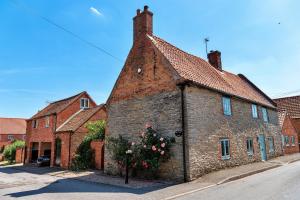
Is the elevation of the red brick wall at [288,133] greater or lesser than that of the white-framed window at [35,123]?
lesser

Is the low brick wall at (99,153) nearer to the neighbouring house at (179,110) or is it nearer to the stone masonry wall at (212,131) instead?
the neighbouring house at (179,110)

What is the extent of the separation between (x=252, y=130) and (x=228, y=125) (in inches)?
178

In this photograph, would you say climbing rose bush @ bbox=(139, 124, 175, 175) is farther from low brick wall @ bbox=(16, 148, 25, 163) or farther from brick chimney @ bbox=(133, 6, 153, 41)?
low brick wall @ bbox=(16, 148, 25, 163)

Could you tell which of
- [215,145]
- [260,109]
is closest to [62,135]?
[215,145]

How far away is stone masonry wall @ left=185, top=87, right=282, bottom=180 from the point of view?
13867 mm

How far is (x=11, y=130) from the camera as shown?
55625 millimetres

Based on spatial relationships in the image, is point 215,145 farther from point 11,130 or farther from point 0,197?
point 11,130

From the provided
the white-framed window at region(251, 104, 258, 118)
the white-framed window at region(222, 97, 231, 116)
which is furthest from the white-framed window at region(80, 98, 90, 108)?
the white-framed window at region(251, 104, 258, 118)

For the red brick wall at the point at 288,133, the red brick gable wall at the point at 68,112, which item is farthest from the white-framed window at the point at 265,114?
the red brick gable wall at the point at 68,112

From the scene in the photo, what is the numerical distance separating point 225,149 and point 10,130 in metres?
53.5

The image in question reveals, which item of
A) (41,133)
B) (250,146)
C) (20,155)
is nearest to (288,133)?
(250,146)

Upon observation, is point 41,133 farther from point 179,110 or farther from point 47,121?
point 179,110

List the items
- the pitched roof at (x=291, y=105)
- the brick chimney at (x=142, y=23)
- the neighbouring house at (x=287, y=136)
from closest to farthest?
the brick chimney at (x=142, y=23) → the neighbouring house at (x=287, y=136) → the pitched roof at (x=291, y=105)

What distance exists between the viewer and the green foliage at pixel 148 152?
1382 centimetres
